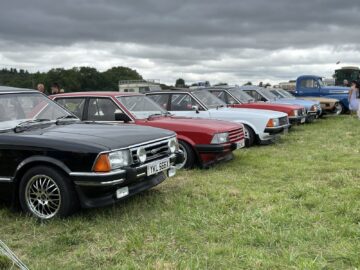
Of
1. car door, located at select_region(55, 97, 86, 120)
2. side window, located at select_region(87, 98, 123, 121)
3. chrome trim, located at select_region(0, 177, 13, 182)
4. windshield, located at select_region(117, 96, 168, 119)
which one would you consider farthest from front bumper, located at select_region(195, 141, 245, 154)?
chrome trim, located at select_region(0, 177, 13, 182)

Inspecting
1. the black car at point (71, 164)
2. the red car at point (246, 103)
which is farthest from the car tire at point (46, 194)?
the red car at point (246, 103)

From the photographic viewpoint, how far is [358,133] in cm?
1244

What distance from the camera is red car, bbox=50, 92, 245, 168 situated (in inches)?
287

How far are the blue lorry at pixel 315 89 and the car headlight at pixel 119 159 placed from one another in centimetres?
1630

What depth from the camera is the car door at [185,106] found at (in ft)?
31.3

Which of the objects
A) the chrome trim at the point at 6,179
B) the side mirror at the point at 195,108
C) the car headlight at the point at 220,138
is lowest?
the chrome trim at the point at 6,179

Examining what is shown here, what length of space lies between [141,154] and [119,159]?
361 millimetres

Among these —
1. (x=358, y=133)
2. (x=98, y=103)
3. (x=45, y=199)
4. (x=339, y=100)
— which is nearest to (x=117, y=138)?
(x=45, y=199)

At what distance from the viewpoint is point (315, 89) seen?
19.7 meters

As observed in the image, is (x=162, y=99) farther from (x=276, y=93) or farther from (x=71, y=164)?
(x=276, y=93)

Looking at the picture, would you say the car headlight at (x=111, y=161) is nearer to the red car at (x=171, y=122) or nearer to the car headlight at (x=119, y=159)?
the car headlight at (x=119, y=159)

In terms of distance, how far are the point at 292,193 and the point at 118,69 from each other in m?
86.1

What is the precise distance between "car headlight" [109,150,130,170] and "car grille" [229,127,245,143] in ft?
10.3

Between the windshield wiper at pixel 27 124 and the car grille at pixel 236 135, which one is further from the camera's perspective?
the car grille at pixel 236 135
